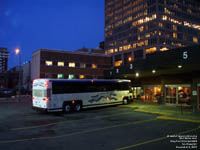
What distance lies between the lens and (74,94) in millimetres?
20094

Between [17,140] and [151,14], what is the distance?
98.0 meters

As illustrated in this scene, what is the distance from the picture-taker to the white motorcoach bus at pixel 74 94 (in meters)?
18.1

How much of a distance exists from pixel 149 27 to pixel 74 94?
279ft

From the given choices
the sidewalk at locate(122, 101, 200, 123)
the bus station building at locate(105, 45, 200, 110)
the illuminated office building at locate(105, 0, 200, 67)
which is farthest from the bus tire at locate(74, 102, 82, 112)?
the illuminated office building at locate(105, 0, 200, 67)

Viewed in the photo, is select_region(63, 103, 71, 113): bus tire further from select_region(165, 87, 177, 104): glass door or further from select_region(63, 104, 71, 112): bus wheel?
select_region(165, 87, 177, 104): glass door

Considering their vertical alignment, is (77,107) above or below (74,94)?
below

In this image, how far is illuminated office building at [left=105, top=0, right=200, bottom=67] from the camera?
94.2 meters

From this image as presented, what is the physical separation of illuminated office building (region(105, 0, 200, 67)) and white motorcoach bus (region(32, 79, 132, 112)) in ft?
235

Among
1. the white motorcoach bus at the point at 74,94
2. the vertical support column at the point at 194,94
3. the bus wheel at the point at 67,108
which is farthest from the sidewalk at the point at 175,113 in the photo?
the bus wheel at the point at 67,108

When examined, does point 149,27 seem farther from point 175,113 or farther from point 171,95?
point 175,113

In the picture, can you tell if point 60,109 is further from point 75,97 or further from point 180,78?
point 180,78

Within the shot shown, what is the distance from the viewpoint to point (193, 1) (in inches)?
4323

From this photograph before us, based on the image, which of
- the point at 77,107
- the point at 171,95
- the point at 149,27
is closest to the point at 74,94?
the point at 77,107

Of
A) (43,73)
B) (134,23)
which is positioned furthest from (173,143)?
(134,23)
